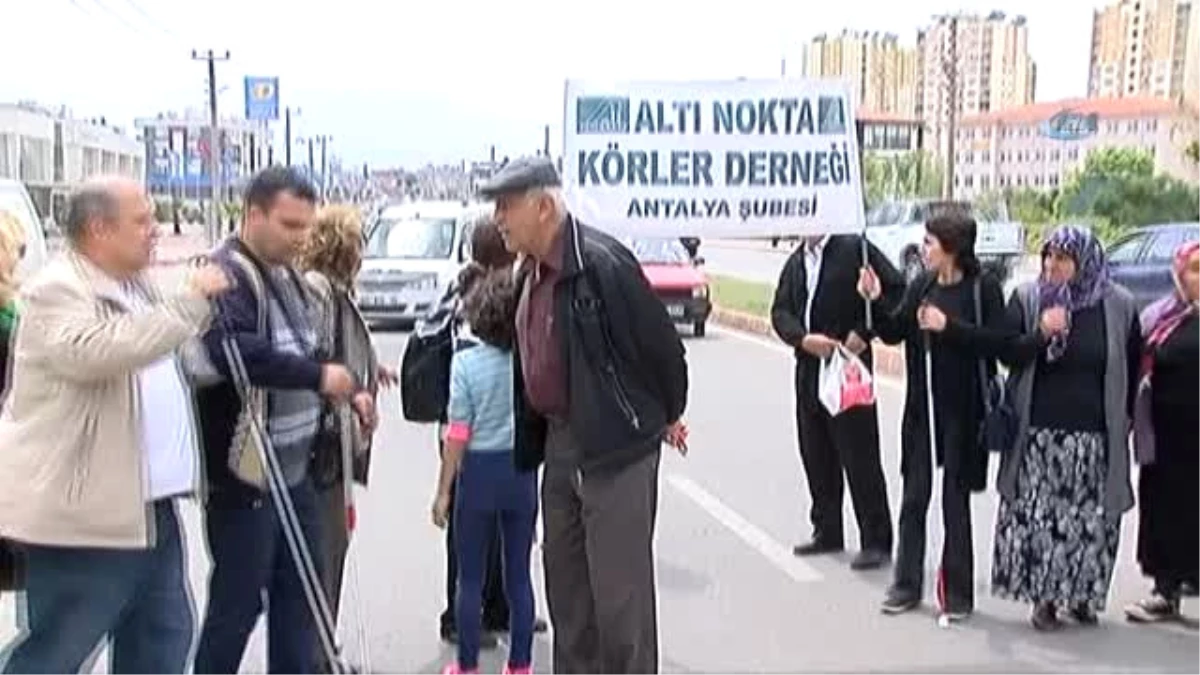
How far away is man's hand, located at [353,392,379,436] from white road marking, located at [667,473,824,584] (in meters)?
2.74

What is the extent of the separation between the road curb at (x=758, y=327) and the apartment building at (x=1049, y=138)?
7730cm

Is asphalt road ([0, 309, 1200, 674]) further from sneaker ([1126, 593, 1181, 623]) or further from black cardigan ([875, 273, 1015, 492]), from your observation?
black cardigan ([875, 273, 1015, 492])

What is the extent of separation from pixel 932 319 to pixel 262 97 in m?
37.0

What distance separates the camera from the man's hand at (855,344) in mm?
6797

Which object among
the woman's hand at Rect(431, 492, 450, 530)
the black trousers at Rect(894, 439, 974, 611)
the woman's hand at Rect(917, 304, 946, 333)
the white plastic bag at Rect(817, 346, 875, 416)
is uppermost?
the woman's hand at Rect(917, 304, 946, 333)

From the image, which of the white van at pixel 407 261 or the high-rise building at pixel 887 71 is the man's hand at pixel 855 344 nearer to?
the white van at pixel 407 261

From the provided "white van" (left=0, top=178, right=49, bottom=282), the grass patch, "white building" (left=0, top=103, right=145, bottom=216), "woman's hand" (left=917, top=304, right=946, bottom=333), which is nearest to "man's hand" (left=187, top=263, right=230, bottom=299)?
"woman's hand" (left=917, top=304, right=946, bottom=333)

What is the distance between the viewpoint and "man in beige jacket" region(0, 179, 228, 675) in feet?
11.7

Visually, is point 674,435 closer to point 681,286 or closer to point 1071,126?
point 681,286

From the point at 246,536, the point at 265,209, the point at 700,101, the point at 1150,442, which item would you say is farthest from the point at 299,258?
the point at 1150,442

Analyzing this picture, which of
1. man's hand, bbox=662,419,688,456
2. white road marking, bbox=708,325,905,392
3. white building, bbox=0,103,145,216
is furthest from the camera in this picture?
white building, bbox=0,103,145,216

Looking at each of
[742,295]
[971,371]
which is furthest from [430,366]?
[742,295]

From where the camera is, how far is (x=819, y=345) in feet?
22.3

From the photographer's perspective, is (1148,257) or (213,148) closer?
(1148,257)
